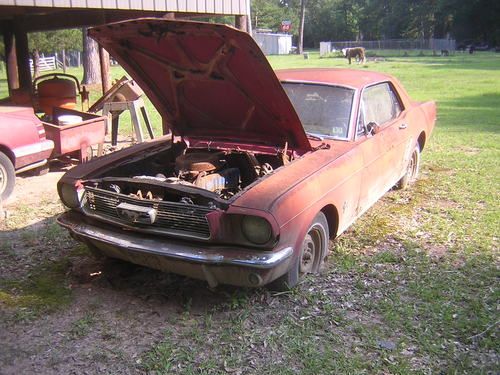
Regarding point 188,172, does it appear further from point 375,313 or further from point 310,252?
point 375,313

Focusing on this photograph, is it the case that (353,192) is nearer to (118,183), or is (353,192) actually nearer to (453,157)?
(118,183)

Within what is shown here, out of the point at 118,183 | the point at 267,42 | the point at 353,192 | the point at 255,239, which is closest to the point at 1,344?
the point at 118,183

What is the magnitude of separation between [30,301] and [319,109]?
2.90 metres

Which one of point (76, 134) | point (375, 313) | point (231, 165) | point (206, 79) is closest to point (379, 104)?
point (231, 165)

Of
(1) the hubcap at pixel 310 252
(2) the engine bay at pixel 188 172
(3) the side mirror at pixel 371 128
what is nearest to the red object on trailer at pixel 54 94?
(2) the engine bay at pixel 188 172

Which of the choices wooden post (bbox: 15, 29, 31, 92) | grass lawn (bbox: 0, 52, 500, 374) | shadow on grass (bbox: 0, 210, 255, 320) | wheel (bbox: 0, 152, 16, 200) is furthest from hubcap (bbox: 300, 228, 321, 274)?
wooden post (bbox: 15, 29, 31, 92)

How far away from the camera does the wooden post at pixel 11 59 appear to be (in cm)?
1151

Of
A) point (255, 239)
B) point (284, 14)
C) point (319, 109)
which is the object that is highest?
point (284, 14)

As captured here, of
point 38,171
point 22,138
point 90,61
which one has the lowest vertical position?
point 38,171

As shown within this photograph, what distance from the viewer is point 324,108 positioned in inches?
190

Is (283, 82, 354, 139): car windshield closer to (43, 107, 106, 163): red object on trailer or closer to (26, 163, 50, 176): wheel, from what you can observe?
(43, 107, 106, 163): red object on trailer

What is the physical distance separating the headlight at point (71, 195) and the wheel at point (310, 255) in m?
1.60

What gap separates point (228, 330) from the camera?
3.46m

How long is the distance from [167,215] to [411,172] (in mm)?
4124
